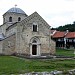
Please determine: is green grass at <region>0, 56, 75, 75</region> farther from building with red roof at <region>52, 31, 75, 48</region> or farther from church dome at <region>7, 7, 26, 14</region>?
building with red roof at <region>52, 31, 75, 48</region>

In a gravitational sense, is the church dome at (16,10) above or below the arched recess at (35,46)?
above

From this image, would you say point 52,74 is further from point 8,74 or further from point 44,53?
point 44,53

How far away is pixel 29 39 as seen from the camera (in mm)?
48438

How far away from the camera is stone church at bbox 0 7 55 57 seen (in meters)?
47.3

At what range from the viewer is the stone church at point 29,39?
47.3 m

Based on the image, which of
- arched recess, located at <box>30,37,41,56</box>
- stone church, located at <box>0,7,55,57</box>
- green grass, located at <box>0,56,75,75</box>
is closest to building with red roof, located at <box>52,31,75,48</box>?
stone church, located at <box>0,7,55,57</box>

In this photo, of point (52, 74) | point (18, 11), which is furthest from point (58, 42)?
point (52, 74)

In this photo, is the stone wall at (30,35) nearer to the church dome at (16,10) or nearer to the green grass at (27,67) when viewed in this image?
the church dome at (16,10)

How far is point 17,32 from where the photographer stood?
47750 mm

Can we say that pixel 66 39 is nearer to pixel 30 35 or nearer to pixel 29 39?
pixel 30 35

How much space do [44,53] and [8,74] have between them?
28247mm

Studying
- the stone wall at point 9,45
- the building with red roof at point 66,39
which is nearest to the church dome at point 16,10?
the stone wall at point 9,45

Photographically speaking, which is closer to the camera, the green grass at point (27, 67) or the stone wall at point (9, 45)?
the green grass at point (27, 67)

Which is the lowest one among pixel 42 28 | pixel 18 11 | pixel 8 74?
pixel 8 74
